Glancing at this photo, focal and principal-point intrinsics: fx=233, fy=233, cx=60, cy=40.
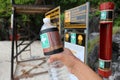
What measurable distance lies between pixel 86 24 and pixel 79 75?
4.66 feet

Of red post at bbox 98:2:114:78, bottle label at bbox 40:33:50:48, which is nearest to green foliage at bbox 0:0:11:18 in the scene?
red post at bbox 98:2:114:78

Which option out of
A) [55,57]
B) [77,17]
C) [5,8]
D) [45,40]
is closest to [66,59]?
[55,57]

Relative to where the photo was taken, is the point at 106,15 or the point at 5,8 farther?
the point at 5,8

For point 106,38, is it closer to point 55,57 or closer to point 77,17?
point 77,17

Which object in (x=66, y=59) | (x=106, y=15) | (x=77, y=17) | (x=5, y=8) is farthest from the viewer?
(x=5, y=8)

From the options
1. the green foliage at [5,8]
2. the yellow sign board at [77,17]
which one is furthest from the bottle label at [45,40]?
the green foliage at [5,8]

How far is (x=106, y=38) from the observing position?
2293 mm

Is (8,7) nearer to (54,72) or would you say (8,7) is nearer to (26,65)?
(26,65)

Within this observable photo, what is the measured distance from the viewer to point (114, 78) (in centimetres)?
375

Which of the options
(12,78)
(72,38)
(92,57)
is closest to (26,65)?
(12,78)

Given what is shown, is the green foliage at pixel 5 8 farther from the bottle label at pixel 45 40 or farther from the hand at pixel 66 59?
the hand at pixel 66 59

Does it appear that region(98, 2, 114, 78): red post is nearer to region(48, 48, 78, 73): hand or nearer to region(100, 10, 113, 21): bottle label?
region(100, 10, 113, 21): bottle label

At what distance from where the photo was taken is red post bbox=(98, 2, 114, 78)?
7.25ft

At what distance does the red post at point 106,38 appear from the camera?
2.21 meters
